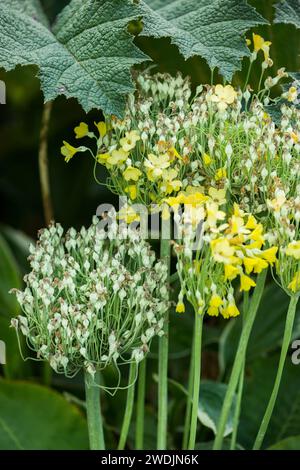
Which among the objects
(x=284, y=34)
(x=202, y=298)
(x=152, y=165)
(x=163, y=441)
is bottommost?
(x=163, y=441)

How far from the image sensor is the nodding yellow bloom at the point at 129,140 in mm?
800

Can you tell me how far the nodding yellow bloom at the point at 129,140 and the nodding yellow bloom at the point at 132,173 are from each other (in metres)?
0.02

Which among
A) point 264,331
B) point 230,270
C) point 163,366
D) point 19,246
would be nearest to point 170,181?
point 230,270

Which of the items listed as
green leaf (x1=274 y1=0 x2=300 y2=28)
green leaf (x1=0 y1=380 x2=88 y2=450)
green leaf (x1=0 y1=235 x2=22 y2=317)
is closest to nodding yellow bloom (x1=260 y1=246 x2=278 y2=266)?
green leaf (x1=274 y1=0 x2=300 y2=28)

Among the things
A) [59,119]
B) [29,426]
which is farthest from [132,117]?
[59,119]

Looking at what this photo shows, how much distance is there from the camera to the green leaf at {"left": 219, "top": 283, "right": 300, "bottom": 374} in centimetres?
120

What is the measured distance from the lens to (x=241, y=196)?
80 centimetres

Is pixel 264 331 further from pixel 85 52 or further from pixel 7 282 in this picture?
pixel 85 52

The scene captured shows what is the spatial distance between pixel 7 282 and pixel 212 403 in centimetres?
44

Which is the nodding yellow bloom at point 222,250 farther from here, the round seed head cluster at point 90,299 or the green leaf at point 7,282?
the green leaf at point 7,282

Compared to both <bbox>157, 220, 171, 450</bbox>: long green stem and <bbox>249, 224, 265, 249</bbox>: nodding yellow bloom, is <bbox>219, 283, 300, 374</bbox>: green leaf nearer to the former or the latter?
<bbox>157, 220, 171, 450</bbox>: long green stem
